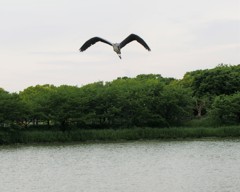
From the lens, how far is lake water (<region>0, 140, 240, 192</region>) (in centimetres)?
2467

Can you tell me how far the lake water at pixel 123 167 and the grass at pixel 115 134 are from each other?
3.13 m

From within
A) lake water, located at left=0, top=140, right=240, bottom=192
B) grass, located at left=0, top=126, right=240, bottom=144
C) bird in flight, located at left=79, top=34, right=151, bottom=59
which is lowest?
lake water, located at left=0, top=140, right=240, bottom=192

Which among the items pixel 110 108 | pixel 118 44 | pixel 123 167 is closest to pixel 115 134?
pixel 110 108

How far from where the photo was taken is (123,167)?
31.5m

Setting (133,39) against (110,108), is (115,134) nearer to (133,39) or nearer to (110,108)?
(110,108)

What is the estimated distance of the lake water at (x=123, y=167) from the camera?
24.7 m

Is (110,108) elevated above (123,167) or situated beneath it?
elevated above

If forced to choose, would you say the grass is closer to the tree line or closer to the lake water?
the tree line

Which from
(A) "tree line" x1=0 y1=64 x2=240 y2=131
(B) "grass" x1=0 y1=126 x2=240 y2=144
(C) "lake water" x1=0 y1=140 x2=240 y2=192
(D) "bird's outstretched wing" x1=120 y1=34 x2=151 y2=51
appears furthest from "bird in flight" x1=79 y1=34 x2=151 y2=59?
(A) "tree line" x1=0 y1=64 x2=240 y2=131

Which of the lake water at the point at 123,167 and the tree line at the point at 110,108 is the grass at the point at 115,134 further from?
the lake water at the point at 123,167

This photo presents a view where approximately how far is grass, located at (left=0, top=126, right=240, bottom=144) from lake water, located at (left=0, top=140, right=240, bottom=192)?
10.3 feet

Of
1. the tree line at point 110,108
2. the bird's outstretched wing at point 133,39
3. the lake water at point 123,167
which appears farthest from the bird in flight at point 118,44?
the tree line at point 110,108

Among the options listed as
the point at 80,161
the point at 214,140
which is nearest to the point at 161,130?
the point at 214,140

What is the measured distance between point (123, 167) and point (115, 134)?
1898cm
